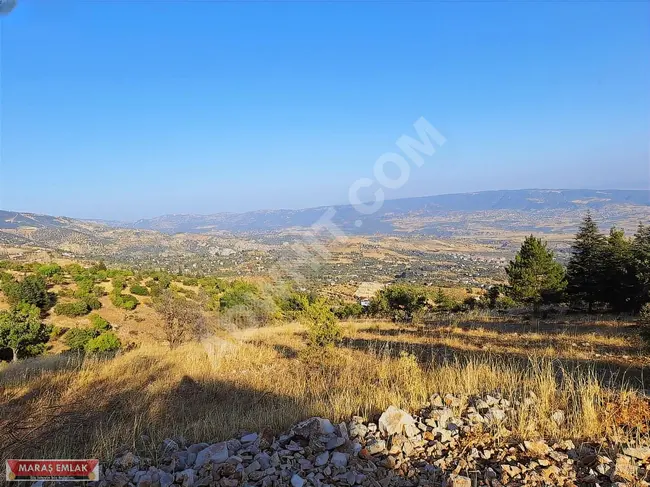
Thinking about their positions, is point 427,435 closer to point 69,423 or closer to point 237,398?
point 237,398

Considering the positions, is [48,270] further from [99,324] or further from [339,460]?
[339,460]

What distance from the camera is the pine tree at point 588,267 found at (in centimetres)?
1986

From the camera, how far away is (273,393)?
502cm

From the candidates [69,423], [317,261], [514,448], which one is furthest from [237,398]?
[317,261]

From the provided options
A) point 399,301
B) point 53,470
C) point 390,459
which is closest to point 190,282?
point 399,301

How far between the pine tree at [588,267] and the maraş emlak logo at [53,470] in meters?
23.1

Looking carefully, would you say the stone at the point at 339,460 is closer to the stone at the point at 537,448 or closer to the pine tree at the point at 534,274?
the stone at the point at 537,448

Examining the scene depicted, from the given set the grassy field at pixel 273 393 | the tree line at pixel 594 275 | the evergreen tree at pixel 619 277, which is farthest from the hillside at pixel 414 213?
the grassy field at pixel 273 393

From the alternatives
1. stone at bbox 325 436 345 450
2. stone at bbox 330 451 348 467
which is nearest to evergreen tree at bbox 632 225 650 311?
stone at bbox 325 436 345 450

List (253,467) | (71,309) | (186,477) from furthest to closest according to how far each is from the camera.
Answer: (71,309) < (253,467) < (186,477)

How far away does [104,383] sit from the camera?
19.0 feet

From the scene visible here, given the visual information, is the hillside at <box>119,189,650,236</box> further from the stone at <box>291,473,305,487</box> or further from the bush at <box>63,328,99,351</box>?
the stone at <box>291,473,305,487</box>

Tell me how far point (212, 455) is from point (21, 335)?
1997 cm

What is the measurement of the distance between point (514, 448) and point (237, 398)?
3.38 meters
